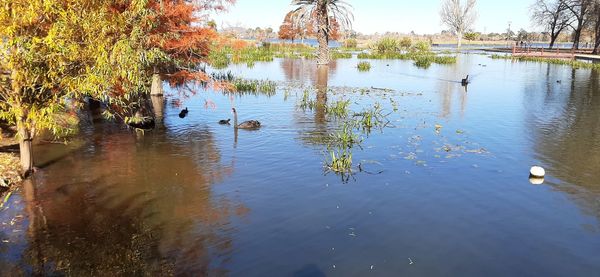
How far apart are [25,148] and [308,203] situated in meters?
7.78

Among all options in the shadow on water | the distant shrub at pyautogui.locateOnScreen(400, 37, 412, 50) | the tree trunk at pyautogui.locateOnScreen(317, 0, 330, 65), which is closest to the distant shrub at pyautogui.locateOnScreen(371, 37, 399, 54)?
the distant shrub at pyautogui.locateOnScreen(400, 37, 412, 50)

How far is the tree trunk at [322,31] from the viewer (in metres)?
43.4

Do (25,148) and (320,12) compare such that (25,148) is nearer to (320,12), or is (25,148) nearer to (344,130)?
(344,130)

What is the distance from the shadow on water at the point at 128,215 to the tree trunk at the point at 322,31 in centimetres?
3166

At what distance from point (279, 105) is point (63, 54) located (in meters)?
14.2

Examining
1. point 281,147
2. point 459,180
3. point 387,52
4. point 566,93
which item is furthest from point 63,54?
point 387,52

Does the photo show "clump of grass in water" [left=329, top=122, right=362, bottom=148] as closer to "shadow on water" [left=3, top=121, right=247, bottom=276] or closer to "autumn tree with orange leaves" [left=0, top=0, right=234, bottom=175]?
"shadow on water" [left=3, top=121, right=247, bottom=276]

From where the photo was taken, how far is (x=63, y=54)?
33.5ft

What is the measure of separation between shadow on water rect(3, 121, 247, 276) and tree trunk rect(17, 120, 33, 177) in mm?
484

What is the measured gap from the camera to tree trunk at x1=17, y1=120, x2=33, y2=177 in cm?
1140

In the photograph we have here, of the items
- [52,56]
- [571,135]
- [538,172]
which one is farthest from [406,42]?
[52,56]

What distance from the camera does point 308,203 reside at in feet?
34.8

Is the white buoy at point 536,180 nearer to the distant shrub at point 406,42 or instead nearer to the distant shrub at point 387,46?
the distant shrub at point 387,46

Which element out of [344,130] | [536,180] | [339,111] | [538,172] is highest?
[339,111]
